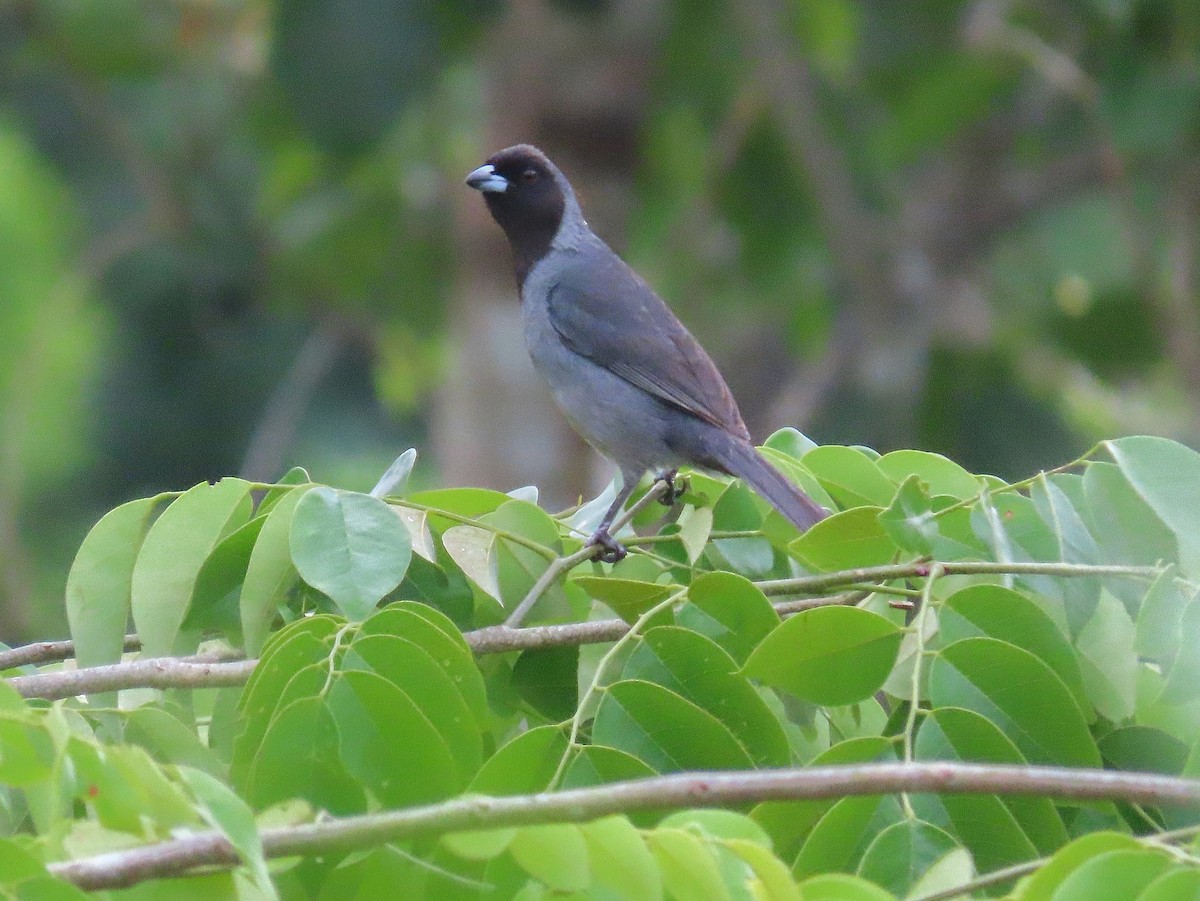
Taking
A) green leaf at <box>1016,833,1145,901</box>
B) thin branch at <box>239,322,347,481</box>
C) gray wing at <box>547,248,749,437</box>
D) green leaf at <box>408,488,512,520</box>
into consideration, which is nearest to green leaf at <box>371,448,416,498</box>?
green leaf at <box>408,488,512,520</box>

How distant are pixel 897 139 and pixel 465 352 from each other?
3333 millimetres

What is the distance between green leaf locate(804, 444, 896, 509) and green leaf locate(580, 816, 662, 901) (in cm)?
110

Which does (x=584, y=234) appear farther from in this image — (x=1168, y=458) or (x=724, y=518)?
(x=1168, y=458)

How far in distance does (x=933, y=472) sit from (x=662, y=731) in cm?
74

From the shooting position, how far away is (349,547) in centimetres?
205

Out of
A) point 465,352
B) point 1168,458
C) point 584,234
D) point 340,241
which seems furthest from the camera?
point 340,241

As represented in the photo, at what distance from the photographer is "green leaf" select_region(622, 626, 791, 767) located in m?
1.90

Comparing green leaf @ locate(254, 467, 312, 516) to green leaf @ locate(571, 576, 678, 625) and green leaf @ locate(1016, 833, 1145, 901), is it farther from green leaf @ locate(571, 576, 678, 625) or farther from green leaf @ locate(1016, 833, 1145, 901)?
green leaf @ locate(1016, 833, 1145, 901)

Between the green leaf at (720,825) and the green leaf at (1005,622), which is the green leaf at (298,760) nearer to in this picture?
the green leaf at (720,825)

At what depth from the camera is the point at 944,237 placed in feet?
37.1

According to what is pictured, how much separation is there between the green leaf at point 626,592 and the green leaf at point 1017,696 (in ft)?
1.39

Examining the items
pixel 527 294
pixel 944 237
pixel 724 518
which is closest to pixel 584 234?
pixel 527 294

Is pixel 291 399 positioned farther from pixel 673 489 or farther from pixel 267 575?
pixel 267 575

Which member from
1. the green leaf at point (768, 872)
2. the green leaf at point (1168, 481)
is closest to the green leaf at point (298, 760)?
the green leaf at point (768, 872)
